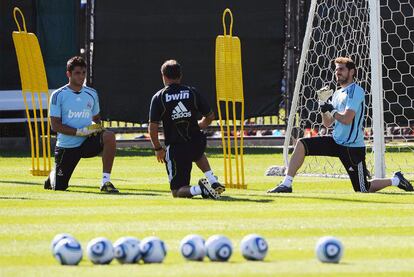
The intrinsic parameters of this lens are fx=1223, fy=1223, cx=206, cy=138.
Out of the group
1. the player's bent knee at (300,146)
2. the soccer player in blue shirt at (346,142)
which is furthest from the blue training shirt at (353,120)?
the player's bent knee at (300,146)

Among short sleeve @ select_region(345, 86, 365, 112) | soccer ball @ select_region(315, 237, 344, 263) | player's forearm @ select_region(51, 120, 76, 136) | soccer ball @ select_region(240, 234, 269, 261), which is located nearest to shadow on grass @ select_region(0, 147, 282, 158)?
player's forearm @ select_region(51, 120, 76, 136)

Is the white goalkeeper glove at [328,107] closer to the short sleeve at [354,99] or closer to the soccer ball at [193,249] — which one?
the short sleeve at [354,99]

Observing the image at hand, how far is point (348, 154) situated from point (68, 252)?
6.76 meters

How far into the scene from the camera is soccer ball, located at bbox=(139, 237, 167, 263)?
804 centimetres

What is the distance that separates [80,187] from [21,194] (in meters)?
1.31

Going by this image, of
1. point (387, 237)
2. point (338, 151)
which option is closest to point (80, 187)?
point (338, 151)

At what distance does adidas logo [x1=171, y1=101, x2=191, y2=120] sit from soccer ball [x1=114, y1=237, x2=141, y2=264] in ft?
18.4

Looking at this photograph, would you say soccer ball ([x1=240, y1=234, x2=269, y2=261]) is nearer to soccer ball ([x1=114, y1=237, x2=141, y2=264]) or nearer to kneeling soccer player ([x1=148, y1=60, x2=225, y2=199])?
soccer ball ([x1=114, y1=237, x2=141, y2=264])

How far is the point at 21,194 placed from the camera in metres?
14.1

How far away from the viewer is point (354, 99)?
46.2ft

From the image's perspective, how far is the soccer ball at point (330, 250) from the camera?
314 inches

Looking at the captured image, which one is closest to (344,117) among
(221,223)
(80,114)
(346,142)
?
(346,142)

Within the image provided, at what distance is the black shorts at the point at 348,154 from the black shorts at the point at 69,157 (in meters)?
2.53

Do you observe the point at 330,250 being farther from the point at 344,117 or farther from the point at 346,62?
the point at 346,62
